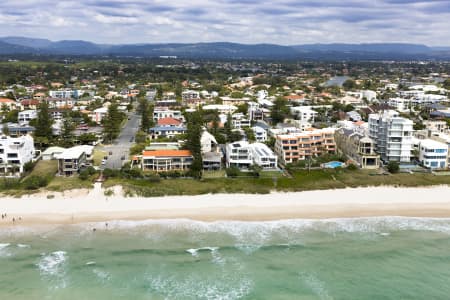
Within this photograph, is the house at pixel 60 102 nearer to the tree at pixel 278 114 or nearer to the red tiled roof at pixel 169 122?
the red tiled roof at pixel 169 122

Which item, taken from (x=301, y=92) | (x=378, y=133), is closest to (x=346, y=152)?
(x=378, y=133)

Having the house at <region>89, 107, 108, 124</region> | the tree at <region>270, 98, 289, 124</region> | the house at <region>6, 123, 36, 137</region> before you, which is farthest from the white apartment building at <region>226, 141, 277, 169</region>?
the house at <region>89, 107, 108, 124</region>

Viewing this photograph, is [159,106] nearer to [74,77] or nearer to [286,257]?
[286,257]

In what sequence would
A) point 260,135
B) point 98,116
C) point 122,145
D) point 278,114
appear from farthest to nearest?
1. point 98,116
2. point 278,114
3. point 260,135
4. point 122,145

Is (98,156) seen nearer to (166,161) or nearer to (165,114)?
(166,161)

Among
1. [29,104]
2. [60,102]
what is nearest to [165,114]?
[60,102]
